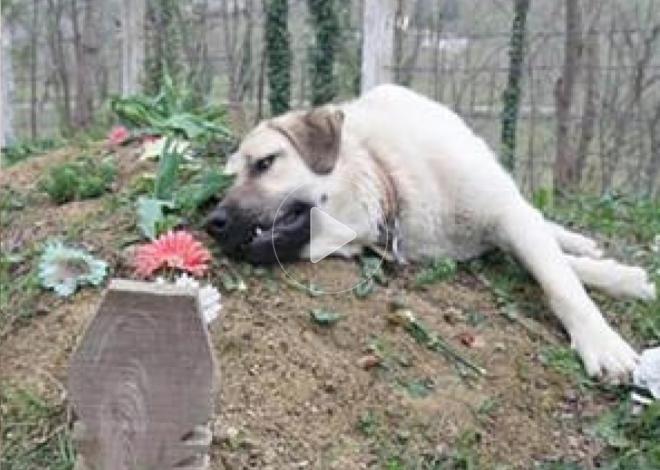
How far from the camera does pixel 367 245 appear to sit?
3.56 m

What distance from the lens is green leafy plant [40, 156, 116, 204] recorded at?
392cm

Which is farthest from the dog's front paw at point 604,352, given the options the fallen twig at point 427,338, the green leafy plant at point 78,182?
the green leafy plant at point 78,182

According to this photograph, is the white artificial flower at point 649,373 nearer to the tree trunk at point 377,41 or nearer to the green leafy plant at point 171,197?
→ the green leafy plant at point 171,197

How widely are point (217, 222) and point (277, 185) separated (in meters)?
0.23

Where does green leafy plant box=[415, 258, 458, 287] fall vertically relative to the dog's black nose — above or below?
below

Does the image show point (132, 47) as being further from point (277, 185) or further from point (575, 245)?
point (277, 185)

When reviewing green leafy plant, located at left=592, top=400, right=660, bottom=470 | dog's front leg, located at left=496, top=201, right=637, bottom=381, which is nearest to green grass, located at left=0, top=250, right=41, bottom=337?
dog's front leg, located at left=496, top=201, right=637, bottom=381

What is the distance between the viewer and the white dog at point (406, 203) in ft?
10.9

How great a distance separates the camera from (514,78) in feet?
27.9

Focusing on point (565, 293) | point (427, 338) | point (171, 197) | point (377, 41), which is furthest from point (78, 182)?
point (377, 41)

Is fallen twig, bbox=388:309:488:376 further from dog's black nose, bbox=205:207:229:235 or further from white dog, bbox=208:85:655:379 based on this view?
dog's black nose, bbox=205:207:229:235

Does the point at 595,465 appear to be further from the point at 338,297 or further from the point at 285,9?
the point at 285,9

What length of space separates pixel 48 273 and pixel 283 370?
28.9 inches

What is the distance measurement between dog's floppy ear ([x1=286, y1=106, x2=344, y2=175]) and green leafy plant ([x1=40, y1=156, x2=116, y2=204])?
2.37 ft
